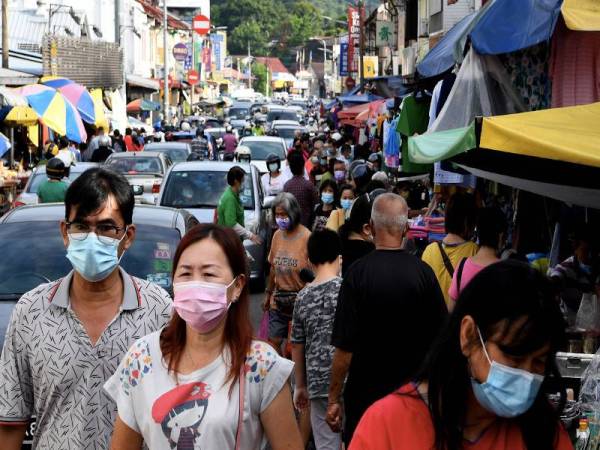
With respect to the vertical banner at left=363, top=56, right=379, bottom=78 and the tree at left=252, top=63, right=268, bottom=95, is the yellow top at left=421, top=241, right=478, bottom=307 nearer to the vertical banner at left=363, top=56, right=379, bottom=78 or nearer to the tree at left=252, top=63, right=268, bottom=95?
the vertical banner at left=363, top=56, right=379, bottom=78

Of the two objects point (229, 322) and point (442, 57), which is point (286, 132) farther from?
point (229, 322)

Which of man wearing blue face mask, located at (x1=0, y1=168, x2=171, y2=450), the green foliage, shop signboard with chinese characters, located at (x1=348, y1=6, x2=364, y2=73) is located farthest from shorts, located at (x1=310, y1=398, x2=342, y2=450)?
the green foliage

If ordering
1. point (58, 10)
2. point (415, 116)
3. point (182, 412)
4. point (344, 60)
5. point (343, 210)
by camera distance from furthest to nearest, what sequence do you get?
point (344, 60) → point (58, 10) → point (415, 116) → point (343, 210) → point (182, 412)

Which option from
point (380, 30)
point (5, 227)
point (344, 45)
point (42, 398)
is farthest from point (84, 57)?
point (42, 398)

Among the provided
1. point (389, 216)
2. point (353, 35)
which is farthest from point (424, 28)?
point (353, 35)

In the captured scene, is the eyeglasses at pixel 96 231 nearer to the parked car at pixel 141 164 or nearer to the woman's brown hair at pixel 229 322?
the woman's brown hair at pixel 229 322

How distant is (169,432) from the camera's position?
3.63 metres

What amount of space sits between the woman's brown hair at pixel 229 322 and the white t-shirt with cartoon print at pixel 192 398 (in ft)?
0.10

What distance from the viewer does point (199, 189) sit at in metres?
16.8

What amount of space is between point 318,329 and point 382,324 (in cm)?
113

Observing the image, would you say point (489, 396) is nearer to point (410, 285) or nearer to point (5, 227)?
point (410, 285)

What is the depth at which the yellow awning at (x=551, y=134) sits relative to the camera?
5449mm

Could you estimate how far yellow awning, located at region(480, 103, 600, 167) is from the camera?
5449 millimetres

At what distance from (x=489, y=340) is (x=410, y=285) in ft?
10.2
